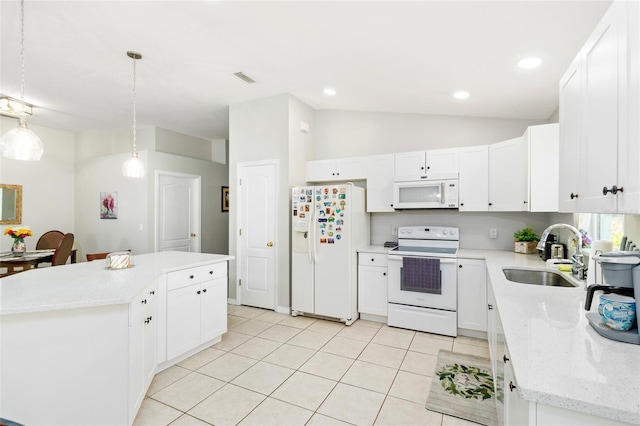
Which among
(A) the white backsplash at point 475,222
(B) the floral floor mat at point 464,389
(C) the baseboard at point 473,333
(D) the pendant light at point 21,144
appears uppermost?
(D) the pendant light at point 21,144

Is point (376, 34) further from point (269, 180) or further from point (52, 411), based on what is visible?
point (52, 411)

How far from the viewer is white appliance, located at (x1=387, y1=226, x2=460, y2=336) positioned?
11.0 ft

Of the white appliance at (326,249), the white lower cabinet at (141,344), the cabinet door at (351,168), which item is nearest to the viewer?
the white lower cabinet at (141,344)

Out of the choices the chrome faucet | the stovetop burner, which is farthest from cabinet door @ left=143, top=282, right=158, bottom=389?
the chrome faucet

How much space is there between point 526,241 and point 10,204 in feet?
25.5

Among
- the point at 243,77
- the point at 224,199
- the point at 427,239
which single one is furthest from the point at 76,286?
the point at 224,199

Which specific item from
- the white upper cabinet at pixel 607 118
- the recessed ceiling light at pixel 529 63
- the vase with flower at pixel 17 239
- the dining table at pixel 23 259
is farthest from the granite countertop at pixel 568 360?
the vase with flower at pixel 17 239

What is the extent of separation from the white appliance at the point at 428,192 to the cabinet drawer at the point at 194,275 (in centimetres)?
220

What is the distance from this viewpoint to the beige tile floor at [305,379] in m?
2.06

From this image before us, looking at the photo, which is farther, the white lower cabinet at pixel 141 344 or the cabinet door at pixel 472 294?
the cabinet door at pixel 472 294

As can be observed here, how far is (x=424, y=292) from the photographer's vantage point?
136 inches

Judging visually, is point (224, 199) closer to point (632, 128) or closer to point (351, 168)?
point (351, 168)

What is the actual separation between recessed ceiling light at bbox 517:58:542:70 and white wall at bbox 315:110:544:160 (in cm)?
144

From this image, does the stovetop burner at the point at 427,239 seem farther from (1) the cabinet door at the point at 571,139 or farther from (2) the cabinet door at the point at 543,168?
(1) the cabinet door at the point at 571,139
